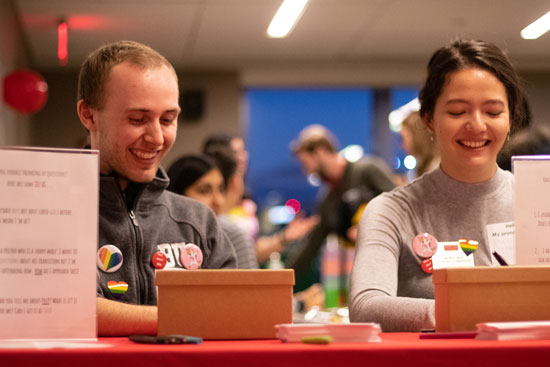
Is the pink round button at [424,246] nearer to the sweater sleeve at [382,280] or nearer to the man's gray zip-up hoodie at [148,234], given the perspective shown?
the sweater sleeve at [382,280]

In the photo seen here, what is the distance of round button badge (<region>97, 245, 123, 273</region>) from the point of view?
1.62 metres

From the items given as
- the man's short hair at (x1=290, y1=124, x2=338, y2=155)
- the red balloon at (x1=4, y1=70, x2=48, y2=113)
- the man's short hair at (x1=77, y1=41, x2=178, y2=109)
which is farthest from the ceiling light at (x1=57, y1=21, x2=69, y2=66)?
the man's short hair at (x1=77, y1=41, x2=178, y2=109)

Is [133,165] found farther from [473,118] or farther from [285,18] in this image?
[285,18]

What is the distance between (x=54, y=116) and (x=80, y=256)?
7.43 m

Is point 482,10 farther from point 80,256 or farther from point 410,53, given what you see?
point 80,256

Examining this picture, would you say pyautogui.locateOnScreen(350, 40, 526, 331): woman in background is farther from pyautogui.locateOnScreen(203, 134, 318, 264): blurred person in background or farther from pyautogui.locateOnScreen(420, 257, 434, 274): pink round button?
pyautogui.locateOnScreen(203, 134, 318, 264): blurred person in background

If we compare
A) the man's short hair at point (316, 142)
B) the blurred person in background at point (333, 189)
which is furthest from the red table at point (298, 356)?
the man's short hair at point (316, 142)

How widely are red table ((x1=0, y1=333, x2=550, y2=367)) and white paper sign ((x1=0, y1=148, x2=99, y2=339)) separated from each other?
0.16m

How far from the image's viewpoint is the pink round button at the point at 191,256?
168 cm

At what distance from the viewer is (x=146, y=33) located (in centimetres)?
683

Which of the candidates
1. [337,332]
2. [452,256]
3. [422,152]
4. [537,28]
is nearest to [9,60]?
[422,152]

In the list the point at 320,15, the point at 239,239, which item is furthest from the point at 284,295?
the point at 320,15

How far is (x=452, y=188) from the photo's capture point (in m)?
1.84

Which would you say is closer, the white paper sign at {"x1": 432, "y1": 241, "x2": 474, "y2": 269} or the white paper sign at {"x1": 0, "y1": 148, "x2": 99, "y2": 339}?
the white paper sign at {"x1": 0, "y1": 148, "x2": 99, "y2": 339}
